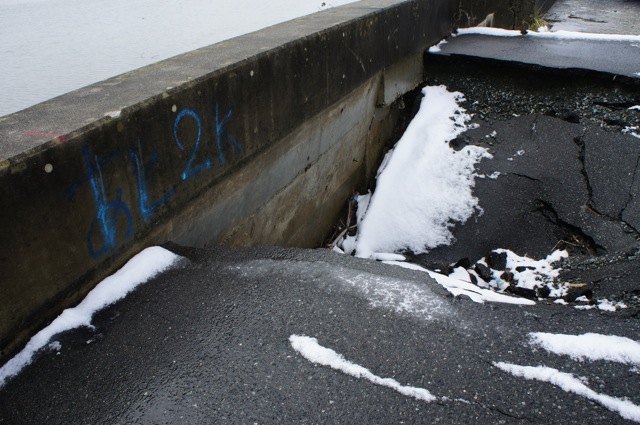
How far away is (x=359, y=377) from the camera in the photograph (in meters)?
1.85

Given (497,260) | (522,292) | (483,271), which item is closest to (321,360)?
(522,292)

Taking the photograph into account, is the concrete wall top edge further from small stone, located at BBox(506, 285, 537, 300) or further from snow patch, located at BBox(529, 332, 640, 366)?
small stone, located at BBox(506, 285, 537, 300)

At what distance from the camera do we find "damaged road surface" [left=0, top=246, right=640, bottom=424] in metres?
1.73

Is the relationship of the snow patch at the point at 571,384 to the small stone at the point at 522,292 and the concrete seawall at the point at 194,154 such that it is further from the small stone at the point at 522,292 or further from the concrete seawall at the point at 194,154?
the concrete seawall at the point at 194,154

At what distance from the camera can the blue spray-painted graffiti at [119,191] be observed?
2100mm

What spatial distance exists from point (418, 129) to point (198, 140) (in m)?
3.01

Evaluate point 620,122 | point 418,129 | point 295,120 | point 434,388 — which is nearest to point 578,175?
point 620,122

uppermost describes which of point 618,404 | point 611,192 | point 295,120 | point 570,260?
point 295,120

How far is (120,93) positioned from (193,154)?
0.47 meters

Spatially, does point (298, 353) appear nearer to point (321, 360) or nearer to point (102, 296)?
point (321, 360)

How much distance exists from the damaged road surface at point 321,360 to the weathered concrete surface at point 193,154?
1.09 ft

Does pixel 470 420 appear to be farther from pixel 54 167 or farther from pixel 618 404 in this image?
pixel 54 167

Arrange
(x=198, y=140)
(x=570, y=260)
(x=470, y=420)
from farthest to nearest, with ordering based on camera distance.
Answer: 1. (x=570, y=260)
2. (x=198, y=140)
3. (x=470, y=420)

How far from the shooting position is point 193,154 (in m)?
2.70
